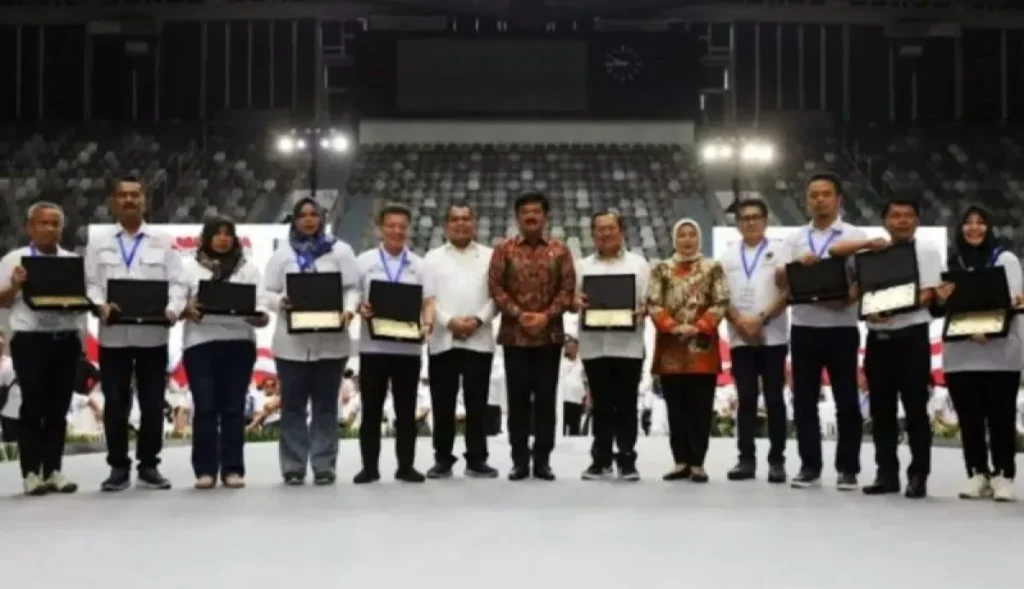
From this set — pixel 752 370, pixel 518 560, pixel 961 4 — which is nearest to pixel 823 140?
Answer: pixel 961 4

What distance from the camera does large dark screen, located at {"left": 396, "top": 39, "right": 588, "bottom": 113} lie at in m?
20.4

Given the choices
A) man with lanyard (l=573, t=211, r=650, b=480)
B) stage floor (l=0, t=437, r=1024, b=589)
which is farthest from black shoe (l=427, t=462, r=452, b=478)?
man with lanyard (l=573, t=211, r=650, b=480)

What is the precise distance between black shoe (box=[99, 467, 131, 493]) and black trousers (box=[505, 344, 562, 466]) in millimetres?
1914

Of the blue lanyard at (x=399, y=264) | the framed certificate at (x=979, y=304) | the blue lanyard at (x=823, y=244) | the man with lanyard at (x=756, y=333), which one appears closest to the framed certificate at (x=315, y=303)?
the blue lanyard at (x=399, y=264)

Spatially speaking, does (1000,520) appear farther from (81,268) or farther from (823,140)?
(823,140)

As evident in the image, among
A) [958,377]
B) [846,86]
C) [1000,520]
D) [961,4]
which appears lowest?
[1000,520]

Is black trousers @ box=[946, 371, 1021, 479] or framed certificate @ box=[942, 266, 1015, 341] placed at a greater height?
framed certificate @ box=[942, 266, 1015, 341]

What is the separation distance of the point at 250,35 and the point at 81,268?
18.6m

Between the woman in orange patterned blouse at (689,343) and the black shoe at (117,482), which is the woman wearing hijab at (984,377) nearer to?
the woman in orange patterned blouse at (689,343)

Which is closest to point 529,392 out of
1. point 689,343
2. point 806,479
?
point 689,343

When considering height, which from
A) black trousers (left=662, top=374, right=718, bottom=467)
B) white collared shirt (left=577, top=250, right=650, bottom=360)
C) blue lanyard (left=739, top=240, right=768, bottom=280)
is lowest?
black trousers (left=662, top=374, right=718, bottom=467)

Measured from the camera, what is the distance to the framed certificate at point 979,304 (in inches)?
205

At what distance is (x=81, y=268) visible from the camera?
5.45 m

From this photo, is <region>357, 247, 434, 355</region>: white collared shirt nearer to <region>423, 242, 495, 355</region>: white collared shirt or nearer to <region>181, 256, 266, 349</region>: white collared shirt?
<region>423, 242, 495, 355</region>: white collared shirt
